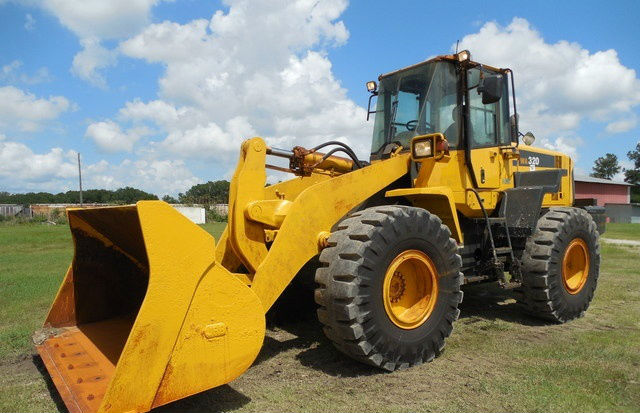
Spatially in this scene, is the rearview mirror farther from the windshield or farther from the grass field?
the grass field

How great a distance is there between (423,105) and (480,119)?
796 mm

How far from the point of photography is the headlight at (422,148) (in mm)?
4965

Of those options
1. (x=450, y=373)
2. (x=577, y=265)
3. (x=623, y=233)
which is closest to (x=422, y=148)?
(x=450, y=373)

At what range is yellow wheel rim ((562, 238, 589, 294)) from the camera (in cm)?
637

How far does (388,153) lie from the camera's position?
5.73m

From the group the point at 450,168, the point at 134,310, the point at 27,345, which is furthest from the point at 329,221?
the point at 27,345

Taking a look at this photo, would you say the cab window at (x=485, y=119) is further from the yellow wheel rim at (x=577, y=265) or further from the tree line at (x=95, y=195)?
the tree line at (x=95, y=195)

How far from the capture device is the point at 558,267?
5.93m

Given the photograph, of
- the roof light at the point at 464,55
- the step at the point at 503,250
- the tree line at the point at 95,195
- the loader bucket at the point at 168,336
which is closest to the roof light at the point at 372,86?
the roof light at the point at 464,55

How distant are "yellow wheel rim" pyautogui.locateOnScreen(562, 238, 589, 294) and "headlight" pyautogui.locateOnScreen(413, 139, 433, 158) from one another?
2.69 metres

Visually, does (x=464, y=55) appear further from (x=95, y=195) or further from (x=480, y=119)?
(x=95, y=195)

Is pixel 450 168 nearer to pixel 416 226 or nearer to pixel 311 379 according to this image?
pixel 416 226

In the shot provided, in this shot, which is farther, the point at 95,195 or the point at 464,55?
the point at 95,195

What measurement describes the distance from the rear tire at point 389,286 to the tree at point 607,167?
8833 cm
